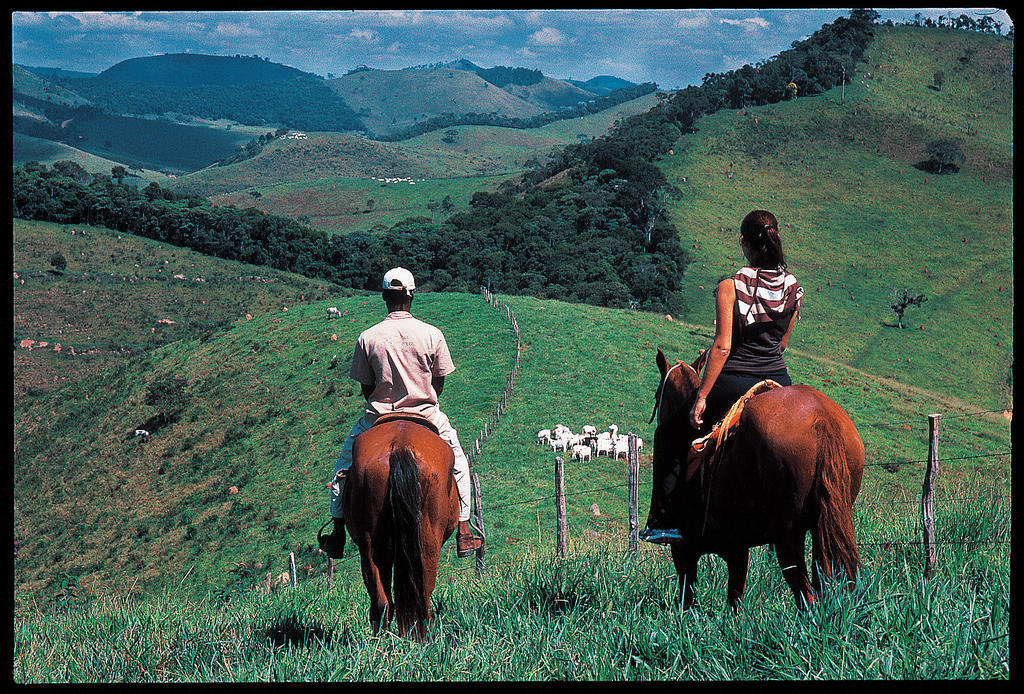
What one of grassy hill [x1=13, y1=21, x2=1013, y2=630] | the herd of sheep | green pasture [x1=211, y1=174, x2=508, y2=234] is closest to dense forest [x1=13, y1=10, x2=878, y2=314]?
grassy hill [x1=13, y1=21, x2=1013, y2=630]

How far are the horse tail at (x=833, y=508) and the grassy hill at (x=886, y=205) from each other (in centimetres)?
4381

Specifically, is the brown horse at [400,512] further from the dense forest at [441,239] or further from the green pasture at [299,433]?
→ the dense forest at [441,239]

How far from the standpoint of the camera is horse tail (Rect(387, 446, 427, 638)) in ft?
17.3

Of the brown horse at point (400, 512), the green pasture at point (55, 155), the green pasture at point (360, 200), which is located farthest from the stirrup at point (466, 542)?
the green pasture at point (55, 155)

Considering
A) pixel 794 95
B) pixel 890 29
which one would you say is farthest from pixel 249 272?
pixel 890 29

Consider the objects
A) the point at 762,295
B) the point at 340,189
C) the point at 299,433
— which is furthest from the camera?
the point at 340,189

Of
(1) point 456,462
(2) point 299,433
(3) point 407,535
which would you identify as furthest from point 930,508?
(2) point 299,433

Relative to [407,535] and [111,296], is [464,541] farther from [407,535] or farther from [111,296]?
[111,296]

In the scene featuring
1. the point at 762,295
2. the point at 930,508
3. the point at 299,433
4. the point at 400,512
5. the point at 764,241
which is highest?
the point at 764,241

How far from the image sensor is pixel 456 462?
5941mm

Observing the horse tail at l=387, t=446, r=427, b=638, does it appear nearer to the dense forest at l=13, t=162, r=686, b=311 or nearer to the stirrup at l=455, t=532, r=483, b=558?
the stirrup at l=455, t=532, r=483, b=558

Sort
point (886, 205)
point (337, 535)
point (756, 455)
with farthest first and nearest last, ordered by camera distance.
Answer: point (886, 205) < point (337, 535) < point (756, 455)

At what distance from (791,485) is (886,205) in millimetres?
80802

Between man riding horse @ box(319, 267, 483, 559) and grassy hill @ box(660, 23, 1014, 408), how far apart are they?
1754 inches
